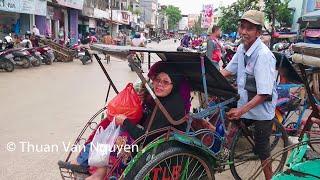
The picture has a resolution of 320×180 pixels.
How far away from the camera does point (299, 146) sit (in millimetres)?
2770

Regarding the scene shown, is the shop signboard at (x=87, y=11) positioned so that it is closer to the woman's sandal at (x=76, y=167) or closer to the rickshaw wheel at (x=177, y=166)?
the woman's sandal at (x=76, y=167)

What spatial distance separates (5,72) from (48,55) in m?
3.37

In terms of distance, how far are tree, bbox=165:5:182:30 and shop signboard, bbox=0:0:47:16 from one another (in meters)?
95.7

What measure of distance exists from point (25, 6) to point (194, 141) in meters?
18.9

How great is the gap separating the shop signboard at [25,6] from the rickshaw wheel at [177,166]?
53.1ft

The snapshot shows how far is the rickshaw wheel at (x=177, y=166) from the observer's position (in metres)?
3.07

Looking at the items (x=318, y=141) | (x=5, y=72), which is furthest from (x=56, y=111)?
(x=5, y=72)

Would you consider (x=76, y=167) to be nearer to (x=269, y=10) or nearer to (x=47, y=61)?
(x=47, y=61)

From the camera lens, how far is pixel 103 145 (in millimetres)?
3400

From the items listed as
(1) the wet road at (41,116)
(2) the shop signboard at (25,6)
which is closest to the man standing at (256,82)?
(1) the wet road at (41,116)

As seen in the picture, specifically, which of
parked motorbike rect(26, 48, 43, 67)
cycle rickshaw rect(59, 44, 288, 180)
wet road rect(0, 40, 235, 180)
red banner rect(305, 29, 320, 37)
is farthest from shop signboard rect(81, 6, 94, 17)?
cycle rickshaw rect(59, 44, 288, 180)

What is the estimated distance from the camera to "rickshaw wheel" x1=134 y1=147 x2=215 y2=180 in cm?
307

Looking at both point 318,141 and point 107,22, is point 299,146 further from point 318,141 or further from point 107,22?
point 107,22

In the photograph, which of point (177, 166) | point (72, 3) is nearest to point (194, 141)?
point (177, 166)
